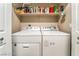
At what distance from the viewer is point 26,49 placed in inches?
81.4

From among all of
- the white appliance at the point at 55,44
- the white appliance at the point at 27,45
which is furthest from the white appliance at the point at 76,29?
the white appliance at the point at 27,45

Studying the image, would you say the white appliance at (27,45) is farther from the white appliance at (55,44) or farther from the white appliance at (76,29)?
the white appliance at (76,29)

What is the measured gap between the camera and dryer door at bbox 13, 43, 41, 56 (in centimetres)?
206

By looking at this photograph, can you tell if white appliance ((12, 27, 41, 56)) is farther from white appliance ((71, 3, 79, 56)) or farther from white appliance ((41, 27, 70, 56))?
white appliance ((71, 3, 79, 56))

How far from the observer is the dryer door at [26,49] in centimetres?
206

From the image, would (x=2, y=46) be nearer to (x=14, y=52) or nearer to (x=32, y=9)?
(x=14, y=52)

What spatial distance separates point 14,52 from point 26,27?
1622 mm

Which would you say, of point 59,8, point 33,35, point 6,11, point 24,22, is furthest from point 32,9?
point 6,11

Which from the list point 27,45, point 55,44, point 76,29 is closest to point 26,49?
point 27,45

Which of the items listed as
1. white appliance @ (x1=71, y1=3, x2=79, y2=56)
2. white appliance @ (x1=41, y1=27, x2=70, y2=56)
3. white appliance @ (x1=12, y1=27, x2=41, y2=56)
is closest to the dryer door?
white appliance @ (x1=12, y1=27, x2=41, y2=56)

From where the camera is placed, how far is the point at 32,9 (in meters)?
3.62

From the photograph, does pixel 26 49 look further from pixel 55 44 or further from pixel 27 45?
pixel 55 44

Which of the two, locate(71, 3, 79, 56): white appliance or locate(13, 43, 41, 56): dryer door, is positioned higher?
locate(71, 3, 79, 56): white appliance

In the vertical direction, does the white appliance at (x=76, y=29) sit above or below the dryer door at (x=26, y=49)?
above
